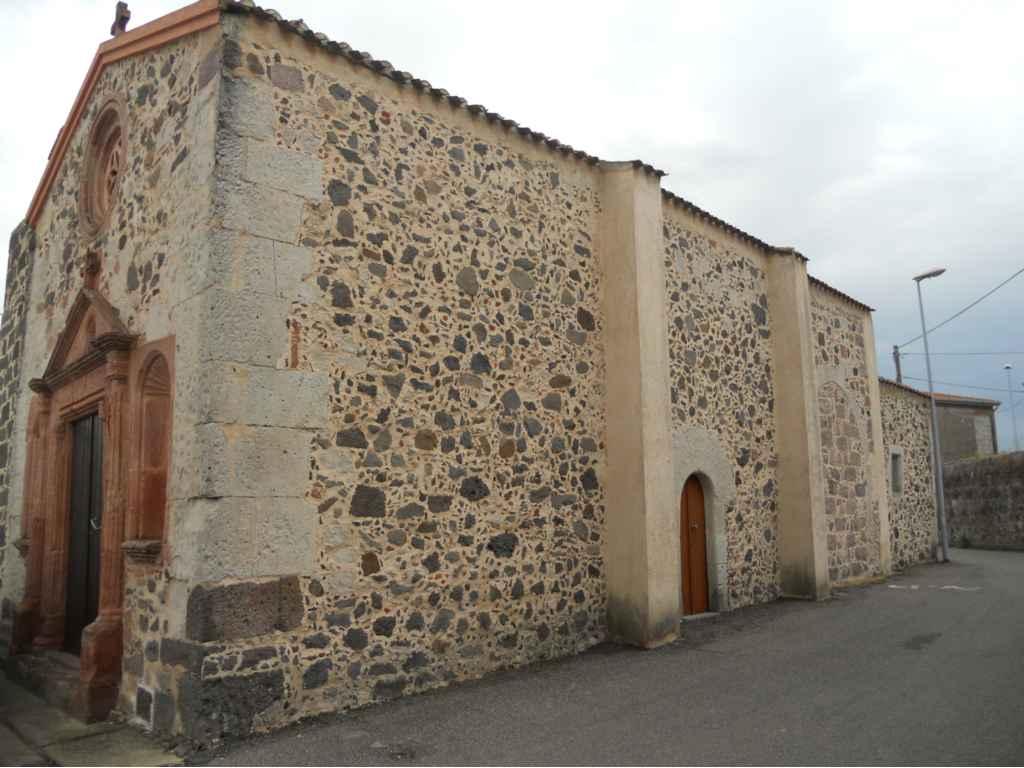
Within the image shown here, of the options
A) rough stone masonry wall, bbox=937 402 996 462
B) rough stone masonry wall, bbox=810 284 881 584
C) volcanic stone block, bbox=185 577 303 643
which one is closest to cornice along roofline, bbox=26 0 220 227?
volcanic stone block, bbox=185 577 303 643

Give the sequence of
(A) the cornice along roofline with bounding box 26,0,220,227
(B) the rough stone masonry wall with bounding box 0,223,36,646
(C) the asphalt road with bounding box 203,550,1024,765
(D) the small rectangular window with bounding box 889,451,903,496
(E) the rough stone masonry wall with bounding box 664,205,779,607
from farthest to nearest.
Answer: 1. (D) the small rectangular window with bounding box 889,451,903,496
2. (E) the rough stone masonry wall with bounding box 664,205,779,607
3. (B) the rough stone masonry wall with bounding box 0,223,36,646
4. (A) the cornice along roofline with bounding box 26,0,220,227
5. (C) the asphalt road with bounding box 203,550,1024,765

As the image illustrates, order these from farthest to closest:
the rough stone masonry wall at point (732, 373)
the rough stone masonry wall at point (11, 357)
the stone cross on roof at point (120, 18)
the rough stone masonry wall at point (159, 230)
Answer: the rough stone masonry wall at point (732, 373) < the rough stone masonry wall at point (11, 357) < the stone cross on roof at point (120, 18) < the rough stone masonry wall at point (159, 230)

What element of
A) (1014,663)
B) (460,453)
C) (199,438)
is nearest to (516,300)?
(460,453)

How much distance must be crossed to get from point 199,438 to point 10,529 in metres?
5.30

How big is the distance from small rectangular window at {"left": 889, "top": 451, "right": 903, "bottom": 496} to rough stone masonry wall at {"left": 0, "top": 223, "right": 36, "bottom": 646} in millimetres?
13693

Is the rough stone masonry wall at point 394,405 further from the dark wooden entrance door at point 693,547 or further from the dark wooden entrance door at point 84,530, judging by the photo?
the dark wooden entrance door at point 84,530

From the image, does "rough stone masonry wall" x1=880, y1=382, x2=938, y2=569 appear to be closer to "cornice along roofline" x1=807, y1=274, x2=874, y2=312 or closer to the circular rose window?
"cornice along roofline" x1=807, y1=274, x2=874, y2=312

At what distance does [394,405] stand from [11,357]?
6.15 metres

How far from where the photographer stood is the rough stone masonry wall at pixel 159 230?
214 inches

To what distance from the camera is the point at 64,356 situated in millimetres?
7609

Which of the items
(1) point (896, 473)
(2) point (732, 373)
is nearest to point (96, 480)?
(2) point (732, 373)

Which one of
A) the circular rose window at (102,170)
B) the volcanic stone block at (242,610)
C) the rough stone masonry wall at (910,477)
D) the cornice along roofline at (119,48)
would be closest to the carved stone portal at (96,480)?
the volcanic stone block at (242,610)

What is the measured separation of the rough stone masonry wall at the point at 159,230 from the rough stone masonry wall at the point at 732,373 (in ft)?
17.1

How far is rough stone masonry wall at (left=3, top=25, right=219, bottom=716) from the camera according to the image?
17.8 ft
